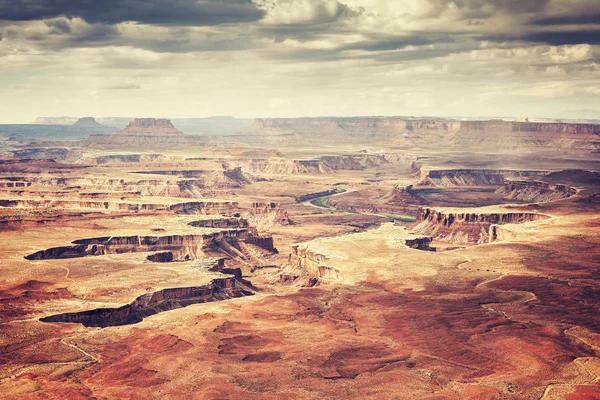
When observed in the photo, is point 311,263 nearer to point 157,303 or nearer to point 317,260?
point 317,260

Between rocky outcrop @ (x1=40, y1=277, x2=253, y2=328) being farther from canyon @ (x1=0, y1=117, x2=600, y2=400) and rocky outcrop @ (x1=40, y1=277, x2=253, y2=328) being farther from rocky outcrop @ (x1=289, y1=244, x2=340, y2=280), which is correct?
rocky outcrop @ (x1=289, y1=244, x2=340, y2=280)

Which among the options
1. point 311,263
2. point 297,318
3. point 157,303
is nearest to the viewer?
point 297,318

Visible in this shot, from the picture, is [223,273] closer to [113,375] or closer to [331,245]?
[331,245]

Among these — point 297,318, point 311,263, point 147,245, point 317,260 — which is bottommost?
point 311,263

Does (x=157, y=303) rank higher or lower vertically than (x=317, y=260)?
higher

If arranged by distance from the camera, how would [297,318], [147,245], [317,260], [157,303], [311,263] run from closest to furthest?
[297,318] < [157,303] < [317,260] < [311,263] < [147,245]

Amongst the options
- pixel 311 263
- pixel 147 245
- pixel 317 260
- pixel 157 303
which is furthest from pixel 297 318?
pixel 147 245

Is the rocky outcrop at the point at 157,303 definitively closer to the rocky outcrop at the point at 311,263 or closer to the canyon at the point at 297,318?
the canyon at the point at 297,318

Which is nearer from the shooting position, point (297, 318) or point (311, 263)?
point (297, 318)

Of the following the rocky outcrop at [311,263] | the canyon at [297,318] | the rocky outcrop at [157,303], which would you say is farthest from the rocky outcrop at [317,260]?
the rocky outcrop at [157,303]

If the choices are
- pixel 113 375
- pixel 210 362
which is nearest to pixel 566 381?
pixel 210 362
